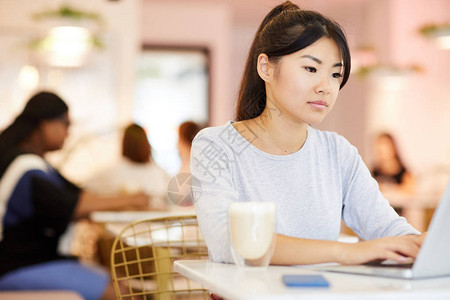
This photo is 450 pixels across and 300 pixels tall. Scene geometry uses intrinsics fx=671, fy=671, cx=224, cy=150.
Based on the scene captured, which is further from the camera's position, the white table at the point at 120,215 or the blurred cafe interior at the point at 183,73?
the blurred cafe interior at the point at 183,73

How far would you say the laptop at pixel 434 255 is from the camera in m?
1.00

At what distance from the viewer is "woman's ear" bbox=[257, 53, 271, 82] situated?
1520mm

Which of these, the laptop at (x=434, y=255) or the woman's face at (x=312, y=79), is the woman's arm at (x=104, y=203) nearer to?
the woman's face at (x=312, y=79)

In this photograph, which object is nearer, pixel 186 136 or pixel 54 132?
pixel 54 132

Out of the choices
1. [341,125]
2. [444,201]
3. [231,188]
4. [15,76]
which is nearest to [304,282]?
[444,201]

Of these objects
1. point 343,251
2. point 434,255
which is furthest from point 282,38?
point 434,255

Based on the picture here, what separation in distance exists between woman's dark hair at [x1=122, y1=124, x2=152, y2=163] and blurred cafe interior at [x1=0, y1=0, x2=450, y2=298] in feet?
2.61

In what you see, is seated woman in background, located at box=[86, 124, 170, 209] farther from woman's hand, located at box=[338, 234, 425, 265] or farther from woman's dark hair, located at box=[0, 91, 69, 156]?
woman's hand, located at box=[338, 234, 425, 265]

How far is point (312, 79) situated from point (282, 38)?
0.12 meters

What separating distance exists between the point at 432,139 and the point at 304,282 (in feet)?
23.8

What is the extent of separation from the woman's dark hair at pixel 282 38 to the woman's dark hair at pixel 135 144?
3.10 meters

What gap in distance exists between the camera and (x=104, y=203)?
3.17m

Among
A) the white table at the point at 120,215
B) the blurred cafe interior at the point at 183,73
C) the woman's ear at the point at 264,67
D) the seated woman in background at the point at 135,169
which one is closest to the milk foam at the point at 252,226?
the woman's ear at the point at 264,67

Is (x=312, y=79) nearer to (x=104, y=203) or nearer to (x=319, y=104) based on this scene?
(x=319, y=104)
